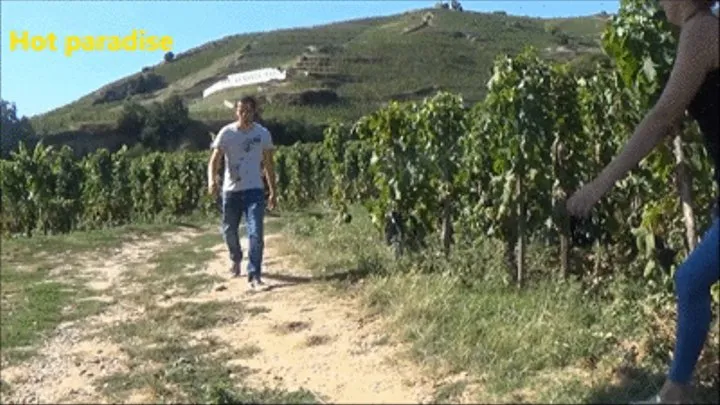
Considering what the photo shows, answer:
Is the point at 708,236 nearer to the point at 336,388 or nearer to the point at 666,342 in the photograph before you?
the point at 666,342

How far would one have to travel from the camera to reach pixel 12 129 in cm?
5662

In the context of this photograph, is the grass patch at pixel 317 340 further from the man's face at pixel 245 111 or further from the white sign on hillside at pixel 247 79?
the white sign on hillside at pixel 247 79

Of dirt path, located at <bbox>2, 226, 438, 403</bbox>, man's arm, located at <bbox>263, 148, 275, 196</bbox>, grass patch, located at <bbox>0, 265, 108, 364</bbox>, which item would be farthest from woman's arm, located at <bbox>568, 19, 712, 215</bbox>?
man's arm, located at <bbox>263, 148, 275, 196</bbox>

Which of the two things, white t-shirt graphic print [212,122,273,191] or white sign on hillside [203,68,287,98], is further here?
white sign on hillside [203,68,287,98]

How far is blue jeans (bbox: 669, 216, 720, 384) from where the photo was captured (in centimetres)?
362

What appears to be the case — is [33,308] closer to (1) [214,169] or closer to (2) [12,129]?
(1) [214,169]

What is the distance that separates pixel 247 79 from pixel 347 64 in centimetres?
855

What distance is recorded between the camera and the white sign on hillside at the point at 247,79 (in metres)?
75.2

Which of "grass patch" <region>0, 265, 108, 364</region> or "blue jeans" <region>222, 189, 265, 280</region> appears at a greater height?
"blue jeans" <region>222, 189, 265, 280</region>

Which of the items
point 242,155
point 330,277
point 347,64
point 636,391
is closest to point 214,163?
point 242,155

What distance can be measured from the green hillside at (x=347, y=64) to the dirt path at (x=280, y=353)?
43.3 meters

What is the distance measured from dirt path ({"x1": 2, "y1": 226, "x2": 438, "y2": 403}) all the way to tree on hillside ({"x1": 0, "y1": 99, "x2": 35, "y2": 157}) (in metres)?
45.2

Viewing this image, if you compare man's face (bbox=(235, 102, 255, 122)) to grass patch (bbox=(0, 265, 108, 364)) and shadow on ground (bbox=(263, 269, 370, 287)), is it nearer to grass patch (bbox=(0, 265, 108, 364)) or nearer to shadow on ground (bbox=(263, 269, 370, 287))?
shadow on ground (bbox=(263, 269, 370, 287))

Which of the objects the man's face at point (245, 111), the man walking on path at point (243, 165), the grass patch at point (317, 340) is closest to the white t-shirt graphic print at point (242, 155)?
the man walking on path at point (243, 165)
